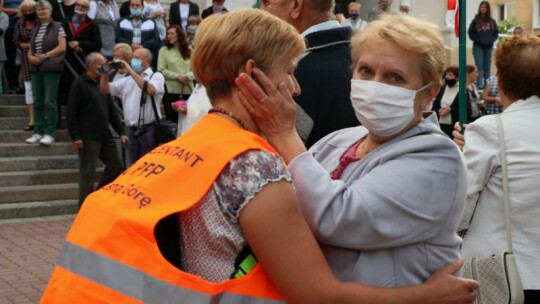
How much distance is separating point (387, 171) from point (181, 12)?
14.8 meters

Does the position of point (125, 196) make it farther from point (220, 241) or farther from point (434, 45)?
point (434, 45)

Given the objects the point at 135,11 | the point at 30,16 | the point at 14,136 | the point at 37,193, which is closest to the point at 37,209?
the point at 37,193

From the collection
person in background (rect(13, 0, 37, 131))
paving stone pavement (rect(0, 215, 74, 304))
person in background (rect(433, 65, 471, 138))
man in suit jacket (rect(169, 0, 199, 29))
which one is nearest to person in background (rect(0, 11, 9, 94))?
person in background (rect(13, 0, 37, 131))

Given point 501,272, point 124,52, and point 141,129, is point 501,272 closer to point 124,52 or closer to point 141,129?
point 141,129

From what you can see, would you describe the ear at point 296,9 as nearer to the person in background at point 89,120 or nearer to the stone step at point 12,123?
the person in background at point 89,120

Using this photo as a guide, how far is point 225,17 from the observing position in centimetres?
251

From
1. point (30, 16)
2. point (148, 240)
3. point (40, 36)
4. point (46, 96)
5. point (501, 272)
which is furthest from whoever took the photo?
point (30, 16)

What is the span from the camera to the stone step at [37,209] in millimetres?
12644

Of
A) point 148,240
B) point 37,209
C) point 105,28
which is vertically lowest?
point 37,209

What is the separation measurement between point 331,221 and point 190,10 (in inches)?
585

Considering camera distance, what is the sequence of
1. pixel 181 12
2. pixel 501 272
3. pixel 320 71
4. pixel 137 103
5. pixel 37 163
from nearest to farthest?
pixel 320 71 < pixel 501 272 < pixel 137 103 < pixel 37 163 < pixel 181 12

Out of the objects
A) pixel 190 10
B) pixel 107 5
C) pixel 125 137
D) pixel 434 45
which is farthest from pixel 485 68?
pixel 434 45

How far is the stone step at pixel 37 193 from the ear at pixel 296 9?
9.95 metres

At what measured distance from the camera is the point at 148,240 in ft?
7.63
